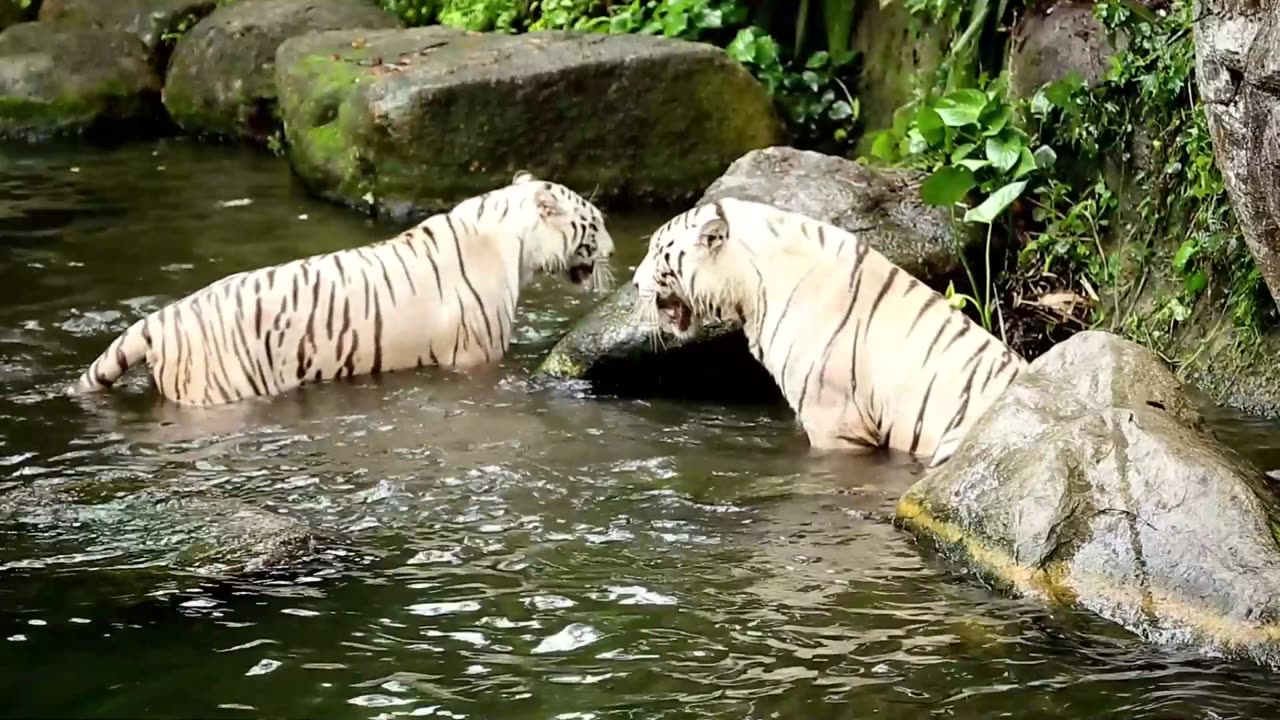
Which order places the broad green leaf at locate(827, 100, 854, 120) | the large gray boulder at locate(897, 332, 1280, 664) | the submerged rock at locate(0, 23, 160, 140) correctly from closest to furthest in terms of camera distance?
the large gray boulder at locate(897, 332, 1280, 664) < the broad green leaf at locate(827, 100, 854, 120) < the submerged rock at locate(0, 23, 160, 140)

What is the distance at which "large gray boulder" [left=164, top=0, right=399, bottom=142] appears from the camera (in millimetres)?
12531

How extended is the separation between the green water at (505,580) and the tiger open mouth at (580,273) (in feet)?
1.95

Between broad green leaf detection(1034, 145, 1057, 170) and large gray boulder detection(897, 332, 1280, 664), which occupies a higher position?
broad green leaf detection(1034, 145, 1057, 170)

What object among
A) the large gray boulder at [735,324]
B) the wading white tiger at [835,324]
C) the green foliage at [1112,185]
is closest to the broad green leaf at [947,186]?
the green foliage at [1112,185]

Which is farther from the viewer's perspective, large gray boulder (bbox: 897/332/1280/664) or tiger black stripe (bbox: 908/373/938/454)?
tiger black stripe (bbox: 908/373/938/454)

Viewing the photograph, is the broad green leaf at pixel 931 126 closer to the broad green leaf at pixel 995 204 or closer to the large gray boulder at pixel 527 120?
the broad green leaf at pixel 995 204

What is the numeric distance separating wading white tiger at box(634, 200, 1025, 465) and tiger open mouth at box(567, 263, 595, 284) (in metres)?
1.36

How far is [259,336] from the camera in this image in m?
6.21

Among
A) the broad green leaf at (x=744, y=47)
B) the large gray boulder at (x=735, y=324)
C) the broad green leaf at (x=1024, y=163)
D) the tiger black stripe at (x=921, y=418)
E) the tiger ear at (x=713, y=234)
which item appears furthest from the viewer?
the broad green leaf at (x=744, y=47)

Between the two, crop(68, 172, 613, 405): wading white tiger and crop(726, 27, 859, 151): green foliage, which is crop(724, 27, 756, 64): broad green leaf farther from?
crop(68, 172, 613, 405): wading white tiger

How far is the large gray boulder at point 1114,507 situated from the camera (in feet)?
12.1

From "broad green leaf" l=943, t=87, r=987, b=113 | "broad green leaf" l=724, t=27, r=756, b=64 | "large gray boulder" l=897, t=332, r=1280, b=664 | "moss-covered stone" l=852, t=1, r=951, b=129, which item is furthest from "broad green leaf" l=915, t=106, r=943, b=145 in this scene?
"broad green leaf" l=724, t=27, r=756, b=64

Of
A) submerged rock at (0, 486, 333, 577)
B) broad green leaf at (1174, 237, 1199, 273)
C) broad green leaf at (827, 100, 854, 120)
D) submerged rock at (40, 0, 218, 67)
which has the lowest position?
submerged rock at (0, 486, 333, 577)

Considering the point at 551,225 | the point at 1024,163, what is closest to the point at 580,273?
the point at 551,225
